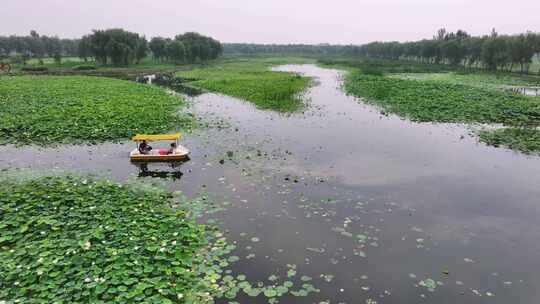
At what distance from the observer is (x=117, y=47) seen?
84125 mm

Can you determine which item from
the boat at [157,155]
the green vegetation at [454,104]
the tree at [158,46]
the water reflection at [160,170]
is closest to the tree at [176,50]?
the tree at [158,46]

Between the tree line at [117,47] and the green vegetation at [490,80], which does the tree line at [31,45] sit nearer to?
the tree line at [117,47]

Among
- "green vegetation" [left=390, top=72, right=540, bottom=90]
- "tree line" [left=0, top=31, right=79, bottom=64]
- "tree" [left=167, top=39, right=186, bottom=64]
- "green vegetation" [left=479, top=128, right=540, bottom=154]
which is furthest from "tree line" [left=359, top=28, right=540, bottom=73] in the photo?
"tree line" [left=0, top=31, right=79, bottom=64]

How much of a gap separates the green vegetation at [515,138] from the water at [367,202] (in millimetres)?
1177

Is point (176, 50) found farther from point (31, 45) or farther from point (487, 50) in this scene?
point (487, 50)

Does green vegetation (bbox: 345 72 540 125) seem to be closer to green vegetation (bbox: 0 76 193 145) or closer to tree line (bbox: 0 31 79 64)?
green vegetation (bbox: 0 76 193 145)

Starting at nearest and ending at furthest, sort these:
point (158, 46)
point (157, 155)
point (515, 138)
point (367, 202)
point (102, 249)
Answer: point (102, 249)
point (367, 202)
point (157, 155)
point (515, 138)
point (158, 46)

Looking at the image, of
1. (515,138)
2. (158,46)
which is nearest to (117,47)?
(158,46)

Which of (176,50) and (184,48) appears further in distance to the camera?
(184,48)

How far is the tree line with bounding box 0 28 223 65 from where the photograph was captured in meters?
86.1

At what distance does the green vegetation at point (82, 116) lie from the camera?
859 inches

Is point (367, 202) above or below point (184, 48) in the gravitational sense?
below

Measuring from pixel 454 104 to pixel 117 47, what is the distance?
252ft

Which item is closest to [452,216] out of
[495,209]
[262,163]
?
[495,209]
